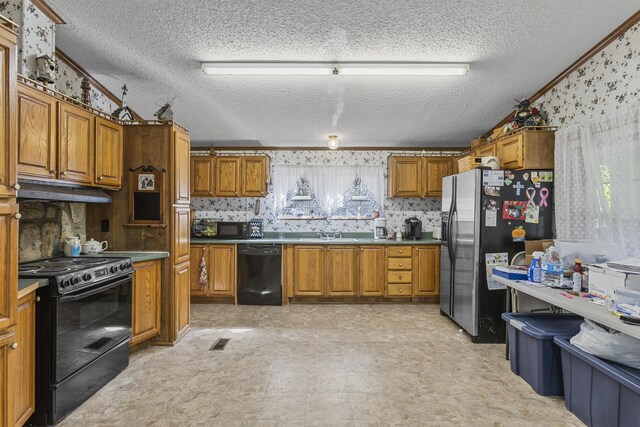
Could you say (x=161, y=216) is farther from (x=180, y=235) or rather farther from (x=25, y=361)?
(x=25, y=361)

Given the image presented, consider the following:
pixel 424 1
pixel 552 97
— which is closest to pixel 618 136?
pixel 552 97

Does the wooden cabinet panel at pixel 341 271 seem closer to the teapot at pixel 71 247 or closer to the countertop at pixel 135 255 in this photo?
the countertop at pixel 135 255

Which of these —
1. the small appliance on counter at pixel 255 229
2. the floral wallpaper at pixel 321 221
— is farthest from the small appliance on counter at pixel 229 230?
the floral wallpaper at pixel 321 221

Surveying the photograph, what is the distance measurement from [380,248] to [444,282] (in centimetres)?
97

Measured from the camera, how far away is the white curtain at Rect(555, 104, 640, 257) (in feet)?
7.97

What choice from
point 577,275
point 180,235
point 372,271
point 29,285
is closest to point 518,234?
point 577,275

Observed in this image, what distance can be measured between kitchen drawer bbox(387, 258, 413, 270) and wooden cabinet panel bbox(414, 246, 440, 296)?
0.33 feet

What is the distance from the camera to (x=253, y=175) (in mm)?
4891

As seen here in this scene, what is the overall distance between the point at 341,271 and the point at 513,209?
7.50ft

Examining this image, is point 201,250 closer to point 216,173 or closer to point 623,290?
point 216,173

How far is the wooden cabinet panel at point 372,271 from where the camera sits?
15.1 feet

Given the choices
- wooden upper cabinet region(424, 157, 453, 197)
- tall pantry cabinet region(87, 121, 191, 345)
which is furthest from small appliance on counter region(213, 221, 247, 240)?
wooden upper cabinet region(424, 157, 453, 197)

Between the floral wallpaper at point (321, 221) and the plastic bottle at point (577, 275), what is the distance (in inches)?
115

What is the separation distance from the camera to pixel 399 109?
12.9 feet
